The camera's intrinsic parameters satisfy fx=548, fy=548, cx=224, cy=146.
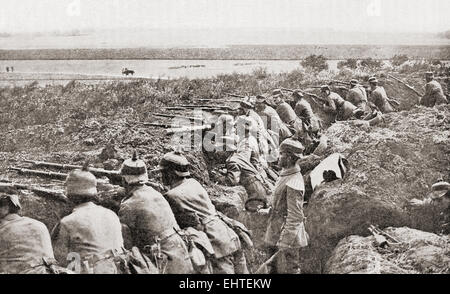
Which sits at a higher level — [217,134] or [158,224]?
[217,134]

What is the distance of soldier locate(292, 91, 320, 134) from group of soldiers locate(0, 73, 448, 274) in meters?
0.33

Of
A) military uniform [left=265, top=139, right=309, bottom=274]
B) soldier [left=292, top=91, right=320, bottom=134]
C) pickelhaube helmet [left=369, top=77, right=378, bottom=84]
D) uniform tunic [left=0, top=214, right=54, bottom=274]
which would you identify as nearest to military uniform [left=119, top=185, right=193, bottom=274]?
uniform tunic [left=0, top=214, right=54, bottom=274]

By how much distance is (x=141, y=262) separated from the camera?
584 centimetres

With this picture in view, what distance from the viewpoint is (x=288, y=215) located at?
665cm

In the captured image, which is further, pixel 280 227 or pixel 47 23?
pixel 47 23

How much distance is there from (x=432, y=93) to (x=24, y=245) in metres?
6.34

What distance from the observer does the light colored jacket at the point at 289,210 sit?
6.62m

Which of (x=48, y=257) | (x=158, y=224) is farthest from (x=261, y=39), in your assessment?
(x=48, y=257)

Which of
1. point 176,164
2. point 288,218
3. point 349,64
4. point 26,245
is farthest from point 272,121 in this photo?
point 26,245

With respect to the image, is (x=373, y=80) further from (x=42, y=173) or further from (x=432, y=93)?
(x=42, y=173)

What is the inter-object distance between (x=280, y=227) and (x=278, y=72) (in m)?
2.77
